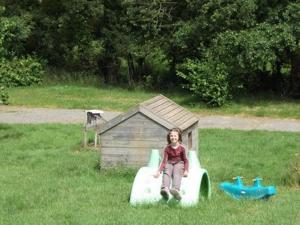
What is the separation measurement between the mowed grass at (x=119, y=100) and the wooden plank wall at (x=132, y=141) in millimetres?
8604

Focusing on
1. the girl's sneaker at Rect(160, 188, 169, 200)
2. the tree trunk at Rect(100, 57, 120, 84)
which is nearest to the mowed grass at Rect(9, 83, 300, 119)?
the tree trunk at Rect(100, 57, 120, 84)

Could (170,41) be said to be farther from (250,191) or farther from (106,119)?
(250,191)

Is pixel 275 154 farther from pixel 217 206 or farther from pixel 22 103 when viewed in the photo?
pixel 22 103

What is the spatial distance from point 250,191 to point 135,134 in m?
2.89

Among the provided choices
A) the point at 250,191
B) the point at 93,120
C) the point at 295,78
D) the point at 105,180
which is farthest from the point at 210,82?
the point at 250,191

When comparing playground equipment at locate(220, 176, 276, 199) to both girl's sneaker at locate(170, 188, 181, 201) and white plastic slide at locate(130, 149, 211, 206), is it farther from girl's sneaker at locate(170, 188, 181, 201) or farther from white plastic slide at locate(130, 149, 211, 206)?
girl's sneaker at locate(170, 188, 181, 201)

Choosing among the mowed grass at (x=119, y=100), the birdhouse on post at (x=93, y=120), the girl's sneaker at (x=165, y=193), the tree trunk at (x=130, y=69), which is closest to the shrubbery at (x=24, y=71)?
the mowed grass at (x=119, y=100)

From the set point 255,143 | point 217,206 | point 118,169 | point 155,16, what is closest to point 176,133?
point 217,206

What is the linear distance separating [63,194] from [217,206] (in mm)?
2278

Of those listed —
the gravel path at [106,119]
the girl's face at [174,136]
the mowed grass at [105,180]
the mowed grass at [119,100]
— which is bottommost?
the gravel path at [106,119]

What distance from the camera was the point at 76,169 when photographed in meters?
11.8

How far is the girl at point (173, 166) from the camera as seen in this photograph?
8.67 m

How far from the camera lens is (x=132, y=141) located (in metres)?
11.7

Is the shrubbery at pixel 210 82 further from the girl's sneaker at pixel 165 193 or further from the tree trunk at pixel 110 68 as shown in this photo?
the girl's sneaker at pixel 165 193
